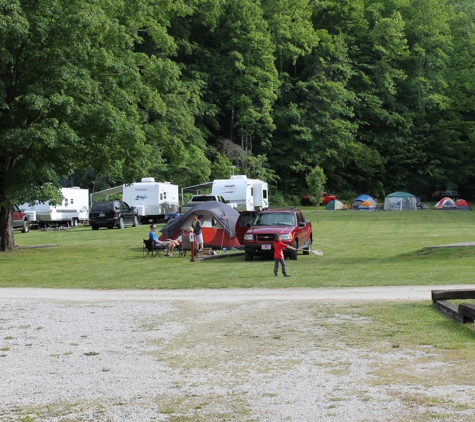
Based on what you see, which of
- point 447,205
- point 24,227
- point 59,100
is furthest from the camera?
point 447,205

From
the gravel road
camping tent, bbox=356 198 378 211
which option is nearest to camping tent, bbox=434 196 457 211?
camping tent, bbox=356 198 378 211

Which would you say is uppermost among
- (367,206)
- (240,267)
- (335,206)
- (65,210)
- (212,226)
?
(65,210)

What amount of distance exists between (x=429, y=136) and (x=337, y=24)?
1689cm

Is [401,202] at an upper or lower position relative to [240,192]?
lower

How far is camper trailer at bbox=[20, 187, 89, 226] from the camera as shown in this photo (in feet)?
136

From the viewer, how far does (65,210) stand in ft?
141

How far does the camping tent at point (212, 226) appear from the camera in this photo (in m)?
25.3

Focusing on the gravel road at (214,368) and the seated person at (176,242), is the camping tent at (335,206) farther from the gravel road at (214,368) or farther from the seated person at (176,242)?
the gravel road at (214,368)

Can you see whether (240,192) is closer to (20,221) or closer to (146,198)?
(146,198)

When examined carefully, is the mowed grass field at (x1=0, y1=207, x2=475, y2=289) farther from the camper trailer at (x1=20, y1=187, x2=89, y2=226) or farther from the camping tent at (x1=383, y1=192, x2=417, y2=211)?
the camping tent at (x1=383, y1=192, x2=417, y2=211)

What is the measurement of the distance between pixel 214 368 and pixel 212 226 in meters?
18.1

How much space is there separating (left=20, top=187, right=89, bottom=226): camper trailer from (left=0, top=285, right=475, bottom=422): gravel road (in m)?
30.4

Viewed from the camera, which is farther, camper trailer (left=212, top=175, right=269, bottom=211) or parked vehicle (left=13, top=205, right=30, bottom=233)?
camper trailer (left=212, top=175, right=269, bottom=211)

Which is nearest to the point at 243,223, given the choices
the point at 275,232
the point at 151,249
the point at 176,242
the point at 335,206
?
the point at 176,242
